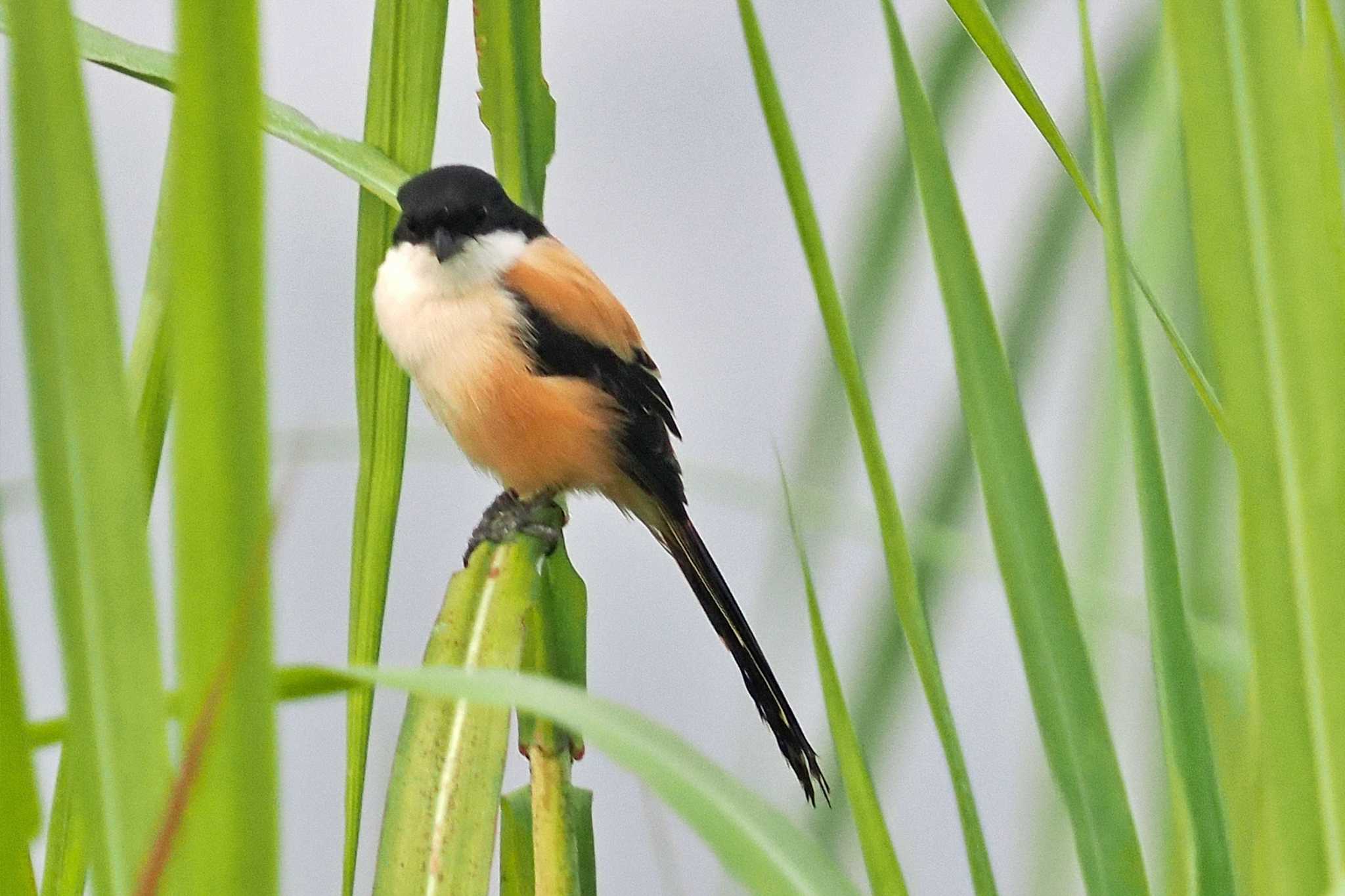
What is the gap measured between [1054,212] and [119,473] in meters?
0.62

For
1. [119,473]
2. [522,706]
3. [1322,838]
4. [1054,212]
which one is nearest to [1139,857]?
[1322,838]

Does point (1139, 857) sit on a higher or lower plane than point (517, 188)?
lower

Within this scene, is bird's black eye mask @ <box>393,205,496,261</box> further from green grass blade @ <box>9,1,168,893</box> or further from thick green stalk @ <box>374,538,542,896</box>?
green grass blade @ <box>9,1,168,893</box>

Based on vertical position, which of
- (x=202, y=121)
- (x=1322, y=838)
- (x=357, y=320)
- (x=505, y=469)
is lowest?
(x=1322, y=838)

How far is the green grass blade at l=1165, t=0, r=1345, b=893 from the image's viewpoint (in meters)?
0.35

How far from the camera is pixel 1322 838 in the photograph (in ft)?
1.17

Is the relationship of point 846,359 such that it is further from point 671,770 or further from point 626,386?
point 626,386

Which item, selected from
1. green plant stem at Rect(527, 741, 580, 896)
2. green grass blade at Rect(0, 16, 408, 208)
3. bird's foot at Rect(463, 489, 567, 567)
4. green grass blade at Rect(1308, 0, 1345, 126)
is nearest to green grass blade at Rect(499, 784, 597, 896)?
green plant stem at Rect(527, 741, 580, 896)

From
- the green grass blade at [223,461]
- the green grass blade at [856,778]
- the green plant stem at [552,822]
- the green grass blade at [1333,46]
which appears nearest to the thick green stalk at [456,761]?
the green plant stem at [552,822]

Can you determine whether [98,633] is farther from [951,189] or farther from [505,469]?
[505,469]

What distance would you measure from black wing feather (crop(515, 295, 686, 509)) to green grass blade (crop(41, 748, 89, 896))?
2.09 ft

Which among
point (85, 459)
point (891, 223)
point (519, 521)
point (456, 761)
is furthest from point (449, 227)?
point (85, 459)

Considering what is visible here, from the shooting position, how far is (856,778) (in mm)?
427

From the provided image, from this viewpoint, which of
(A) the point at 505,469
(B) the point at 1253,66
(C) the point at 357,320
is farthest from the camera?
(A) the point at 505,469
